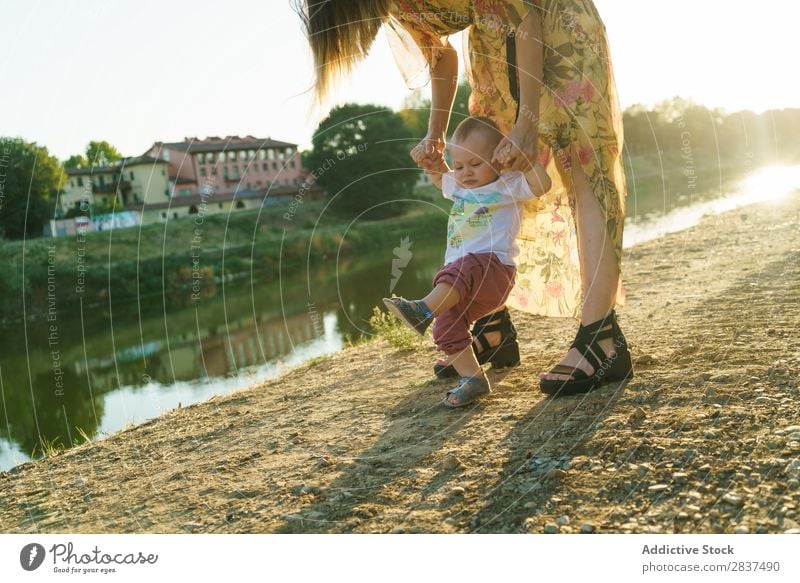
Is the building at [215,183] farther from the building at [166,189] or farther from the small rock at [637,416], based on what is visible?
the small rock at [637,416]

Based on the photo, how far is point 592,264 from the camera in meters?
3.53

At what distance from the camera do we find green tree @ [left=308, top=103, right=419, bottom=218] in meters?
9.63

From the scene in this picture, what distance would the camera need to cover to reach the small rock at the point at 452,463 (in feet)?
9.28

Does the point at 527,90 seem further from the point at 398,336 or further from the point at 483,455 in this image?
the point at 398,336

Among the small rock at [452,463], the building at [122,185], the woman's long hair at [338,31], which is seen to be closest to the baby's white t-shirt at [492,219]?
the woman's long hair at [338,31]

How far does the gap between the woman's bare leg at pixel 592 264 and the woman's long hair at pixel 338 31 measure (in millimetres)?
1260

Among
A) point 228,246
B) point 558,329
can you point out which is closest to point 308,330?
point 558,329

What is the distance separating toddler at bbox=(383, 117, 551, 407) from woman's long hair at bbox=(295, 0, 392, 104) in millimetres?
730

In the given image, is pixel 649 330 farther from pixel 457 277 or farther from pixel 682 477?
pixel 682 477

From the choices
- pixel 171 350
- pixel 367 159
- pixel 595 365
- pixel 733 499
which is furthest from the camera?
pixel 171 350

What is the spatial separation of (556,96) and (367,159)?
1261 centimetres

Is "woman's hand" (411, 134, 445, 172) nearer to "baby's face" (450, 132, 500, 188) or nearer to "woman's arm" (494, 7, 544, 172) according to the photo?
"baby's face" (450, 132, 500, 188)

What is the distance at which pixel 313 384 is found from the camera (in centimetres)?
480

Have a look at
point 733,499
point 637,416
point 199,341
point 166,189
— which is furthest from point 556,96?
point 166,189
